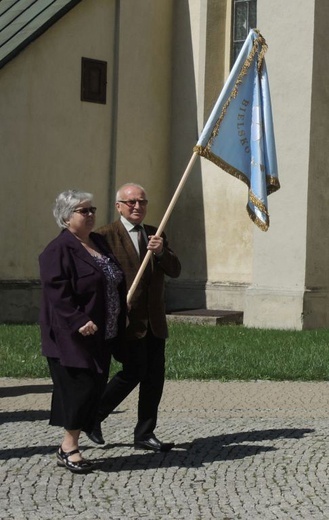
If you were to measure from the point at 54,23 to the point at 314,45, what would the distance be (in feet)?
13.4

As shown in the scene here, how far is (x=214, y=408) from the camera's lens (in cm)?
1002

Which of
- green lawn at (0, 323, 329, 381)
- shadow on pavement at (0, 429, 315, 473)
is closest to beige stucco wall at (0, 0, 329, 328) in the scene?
green lawn at (0, 323, 329, 381)

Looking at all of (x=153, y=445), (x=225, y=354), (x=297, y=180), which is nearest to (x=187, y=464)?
(x=153, y=445)

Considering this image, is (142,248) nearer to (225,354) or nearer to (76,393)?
(76,393)

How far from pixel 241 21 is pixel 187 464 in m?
13.7

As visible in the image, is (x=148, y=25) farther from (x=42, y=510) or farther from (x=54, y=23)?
(x=42, y=510)

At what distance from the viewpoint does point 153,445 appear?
26.6 feet

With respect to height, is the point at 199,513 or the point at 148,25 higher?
the point at 148,25

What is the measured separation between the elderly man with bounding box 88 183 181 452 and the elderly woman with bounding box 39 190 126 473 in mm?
473

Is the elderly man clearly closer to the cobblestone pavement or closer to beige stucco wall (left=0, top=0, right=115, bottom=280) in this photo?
the cobblestone pavement

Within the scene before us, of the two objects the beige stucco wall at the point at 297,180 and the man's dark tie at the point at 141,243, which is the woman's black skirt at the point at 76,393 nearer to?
the man's dark tie at the point at 141,243

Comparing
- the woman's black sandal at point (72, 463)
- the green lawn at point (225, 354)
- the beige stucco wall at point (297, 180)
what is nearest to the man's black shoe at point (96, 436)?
the woman's black sandal at point (72, 463)

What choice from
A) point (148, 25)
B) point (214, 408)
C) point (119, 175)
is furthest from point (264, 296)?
point (214, 408)

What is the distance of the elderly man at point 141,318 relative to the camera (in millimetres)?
8078
